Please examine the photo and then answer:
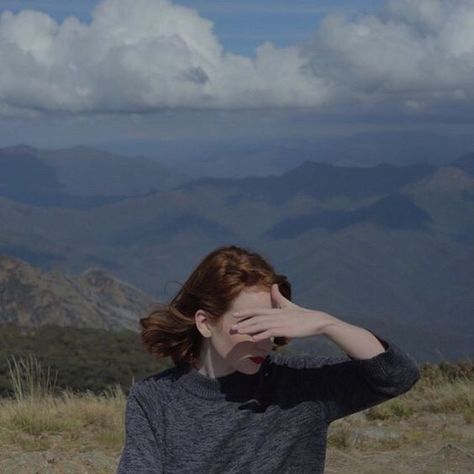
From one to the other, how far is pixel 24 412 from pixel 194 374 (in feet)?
14.7

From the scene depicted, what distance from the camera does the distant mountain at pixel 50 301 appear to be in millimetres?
93938

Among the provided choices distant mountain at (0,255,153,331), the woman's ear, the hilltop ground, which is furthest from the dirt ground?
distant mountain at (0,255,153,331)

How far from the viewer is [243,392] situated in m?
2.19

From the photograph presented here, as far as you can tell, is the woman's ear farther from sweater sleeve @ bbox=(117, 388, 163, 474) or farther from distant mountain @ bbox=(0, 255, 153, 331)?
distant mountain @ bbox=(0, 255, 153, 331)

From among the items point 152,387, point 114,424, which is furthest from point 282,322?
point 114,424

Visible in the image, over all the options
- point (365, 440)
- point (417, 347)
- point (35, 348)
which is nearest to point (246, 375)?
point (365, 440)

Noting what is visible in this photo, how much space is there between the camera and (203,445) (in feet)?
7.04

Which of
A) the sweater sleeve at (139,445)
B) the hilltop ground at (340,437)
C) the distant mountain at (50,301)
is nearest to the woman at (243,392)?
the sweater sleeve at (139,445)

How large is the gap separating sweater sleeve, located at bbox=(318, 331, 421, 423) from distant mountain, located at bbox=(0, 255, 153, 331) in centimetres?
8239

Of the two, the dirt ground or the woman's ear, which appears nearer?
the woman's ear

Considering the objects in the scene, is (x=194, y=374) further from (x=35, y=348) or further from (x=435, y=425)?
(x=35, y=348)

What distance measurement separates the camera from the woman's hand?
204 cm

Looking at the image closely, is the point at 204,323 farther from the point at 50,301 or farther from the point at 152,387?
the point at 50,301

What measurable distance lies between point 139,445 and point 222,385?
0.76 ft
